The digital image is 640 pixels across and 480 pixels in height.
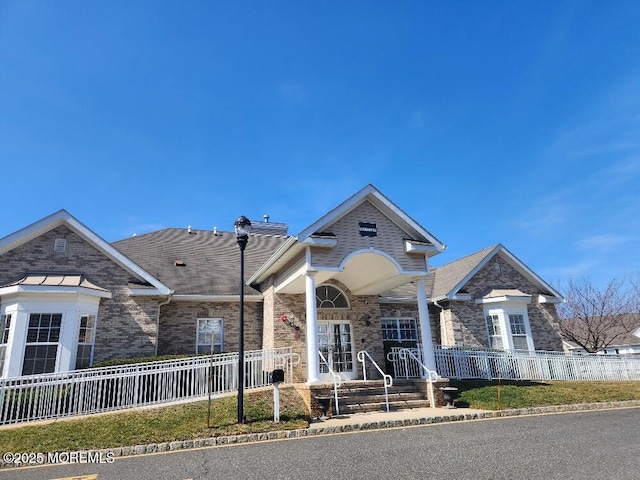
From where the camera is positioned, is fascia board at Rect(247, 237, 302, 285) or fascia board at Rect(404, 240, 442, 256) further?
fascia board at Rect(404, 240, 442, 256)

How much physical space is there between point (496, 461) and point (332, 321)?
387 inches

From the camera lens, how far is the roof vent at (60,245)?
14.6 meters

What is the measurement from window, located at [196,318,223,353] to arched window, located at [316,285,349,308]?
423cm

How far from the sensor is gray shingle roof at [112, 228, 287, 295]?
16859 mm

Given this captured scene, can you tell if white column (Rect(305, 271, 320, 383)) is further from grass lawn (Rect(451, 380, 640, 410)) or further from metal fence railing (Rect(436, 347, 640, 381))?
metal fence railing (Rect(436, 347, 640, 381))

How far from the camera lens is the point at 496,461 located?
6.67 metres

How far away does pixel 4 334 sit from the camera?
12922 millimetres

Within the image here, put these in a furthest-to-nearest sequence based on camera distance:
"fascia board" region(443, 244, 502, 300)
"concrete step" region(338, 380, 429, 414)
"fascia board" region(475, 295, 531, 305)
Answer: "fascia board" region(475, 295, 531, 305) → "fascia board" region(443, 244, 502, 300) → "concrete step" region(338, 380, 429, 414)

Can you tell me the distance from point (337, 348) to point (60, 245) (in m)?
11.1

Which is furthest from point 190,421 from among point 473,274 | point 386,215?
point 473,274

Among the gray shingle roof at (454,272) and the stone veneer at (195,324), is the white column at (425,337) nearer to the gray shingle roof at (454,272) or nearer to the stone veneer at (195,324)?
the gray shingle roof at (454,272)

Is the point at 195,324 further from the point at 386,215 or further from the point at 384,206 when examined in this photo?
the point at 384,206

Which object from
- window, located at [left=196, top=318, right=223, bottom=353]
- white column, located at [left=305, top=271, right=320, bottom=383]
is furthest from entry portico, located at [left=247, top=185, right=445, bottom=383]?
window, located at [left=196, top=318, right=223, bottom=353]

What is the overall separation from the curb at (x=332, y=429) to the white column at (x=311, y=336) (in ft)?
6.95
